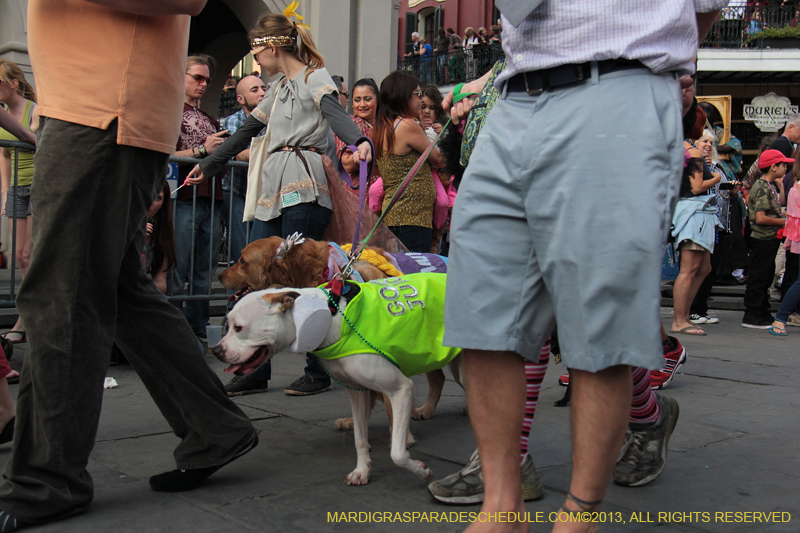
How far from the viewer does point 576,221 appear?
73.7 inches

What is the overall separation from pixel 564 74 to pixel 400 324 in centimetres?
134

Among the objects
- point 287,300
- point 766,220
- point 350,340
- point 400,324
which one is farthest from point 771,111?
point 287,300

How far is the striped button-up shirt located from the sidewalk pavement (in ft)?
4.72

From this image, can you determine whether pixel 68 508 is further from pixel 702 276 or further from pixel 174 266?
pixel 702 276

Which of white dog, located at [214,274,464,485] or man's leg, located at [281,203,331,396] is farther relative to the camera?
man's leg, located at [281,203,331,396]

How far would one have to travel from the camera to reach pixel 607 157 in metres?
1.86

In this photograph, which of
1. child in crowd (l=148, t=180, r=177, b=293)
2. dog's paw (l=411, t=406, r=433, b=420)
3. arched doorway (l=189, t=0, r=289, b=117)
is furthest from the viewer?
arched doorway (l=189, t=0, r=289, b=117)

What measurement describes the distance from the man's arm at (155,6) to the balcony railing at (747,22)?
24.3m

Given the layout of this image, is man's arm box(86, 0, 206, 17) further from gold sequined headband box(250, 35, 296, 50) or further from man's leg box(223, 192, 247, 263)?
man's leg box(223, 192, 247, 263)

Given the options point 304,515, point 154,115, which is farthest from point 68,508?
point 154,115

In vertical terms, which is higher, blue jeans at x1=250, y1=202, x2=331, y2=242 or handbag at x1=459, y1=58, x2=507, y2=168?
handbag at x1=459, y1=58, x2=507, y2=168

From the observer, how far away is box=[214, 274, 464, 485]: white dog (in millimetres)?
2822

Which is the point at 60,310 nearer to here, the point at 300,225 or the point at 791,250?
the point at 300,225

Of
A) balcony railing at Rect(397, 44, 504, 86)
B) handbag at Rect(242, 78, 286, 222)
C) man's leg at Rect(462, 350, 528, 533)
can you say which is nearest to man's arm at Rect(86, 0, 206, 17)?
man's leg at Rect(462, 350, 528, 533)
